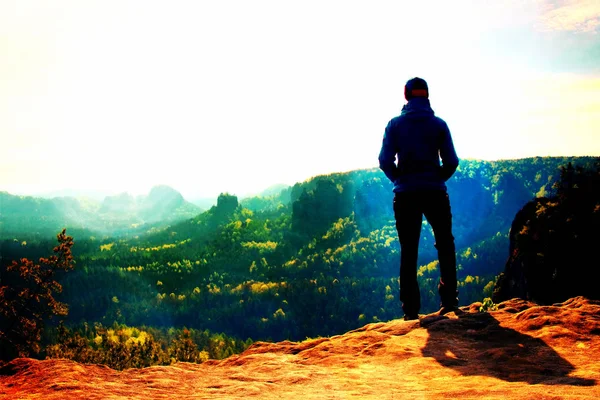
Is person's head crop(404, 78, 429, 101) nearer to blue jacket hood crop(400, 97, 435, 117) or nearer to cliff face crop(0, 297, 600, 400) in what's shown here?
blue jacket hood crop(400, 97, 435, 117)

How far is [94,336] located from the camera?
432 feet

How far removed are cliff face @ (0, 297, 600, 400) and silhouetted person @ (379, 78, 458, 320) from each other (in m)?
1.67

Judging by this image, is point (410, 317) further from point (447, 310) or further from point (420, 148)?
point (420, 148)

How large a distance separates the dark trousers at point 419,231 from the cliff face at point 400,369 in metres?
0.89

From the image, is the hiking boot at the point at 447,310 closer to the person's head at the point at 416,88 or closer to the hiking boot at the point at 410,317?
the hiking boot at the point at 410,317

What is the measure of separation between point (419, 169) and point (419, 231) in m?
1.40

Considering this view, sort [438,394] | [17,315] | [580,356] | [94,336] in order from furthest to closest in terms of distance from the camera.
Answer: [94,336] → [17,315] → [580,356] → [438,394]

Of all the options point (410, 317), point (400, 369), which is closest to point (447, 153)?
point (410, 317)

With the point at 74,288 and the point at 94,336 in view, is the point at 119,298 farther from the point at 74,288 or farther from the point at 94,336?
the point at 94,336

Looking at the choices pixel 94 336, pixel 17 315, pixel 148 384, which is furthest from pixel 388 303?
pixel 148 384

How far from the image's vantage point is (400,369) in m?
6.80

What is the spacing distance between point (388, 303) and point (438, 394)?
17629 cm

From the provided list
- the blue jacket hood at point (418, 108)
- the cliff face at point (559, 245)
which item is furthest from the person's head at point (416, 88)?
the cliff face at point (559, 245)

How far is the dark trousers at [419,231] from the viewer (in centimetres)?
963
